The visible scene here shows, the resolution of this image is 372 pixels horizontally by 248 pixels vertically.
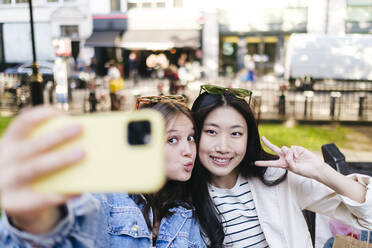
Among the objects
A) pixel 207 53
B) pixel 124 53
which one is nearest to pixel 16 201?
pixel 207 53

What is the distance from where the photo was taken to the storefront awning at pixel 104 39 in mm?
20906

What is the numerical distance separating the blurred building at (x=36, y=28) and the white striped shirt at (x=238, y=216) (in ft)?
5.28

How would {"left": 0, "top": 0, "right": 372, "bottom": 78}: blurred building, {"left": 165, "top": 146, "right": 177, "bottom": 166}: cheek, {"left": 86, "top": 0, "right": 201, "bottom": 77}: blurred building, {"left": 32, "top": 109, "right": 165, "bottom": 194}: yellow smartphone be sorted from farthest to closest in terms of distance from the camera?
{"left": 86, "top": 0, "right": 201, "bottom": 77}: blurred building → {"left": 0, "top": 0, "right": 372, "bottom": 78}: blurred building → {"left": 165, "top": 146, "right": 177, "bottom": 166}: cheek → {"left": 32, "top": 109, "right": 165, "bottom": 194}: yellow smartphone

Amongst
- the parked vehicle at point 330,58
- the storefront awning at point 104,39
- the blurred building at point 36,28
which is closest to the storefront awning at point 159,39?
the storefront awning at point 104,39

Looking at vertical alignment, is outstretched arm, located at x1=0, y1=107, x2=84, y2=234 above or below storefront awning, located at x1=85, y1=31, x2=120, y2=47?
below

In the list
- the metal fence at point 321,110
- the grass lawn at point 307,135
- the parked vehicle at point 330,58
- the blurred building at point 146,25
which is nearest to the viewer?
the grass lawn at point 307,135

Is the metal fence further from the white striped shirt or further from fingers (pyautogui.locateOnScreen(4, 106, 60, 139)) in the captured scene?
fingers (pyautogui.locateOnScreen(4, 106, 60, 139))

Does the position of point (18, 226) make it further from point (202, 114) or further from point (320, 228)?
point (320, 228)

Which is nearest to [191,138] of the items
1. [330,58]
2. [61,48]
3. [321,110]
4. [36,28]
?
[36,28]

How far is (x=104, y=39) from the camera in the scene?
2125cm

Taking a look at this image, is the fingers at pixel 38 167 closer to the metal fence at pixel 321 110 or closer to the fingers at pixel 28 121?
the fingers at pixel 28 121

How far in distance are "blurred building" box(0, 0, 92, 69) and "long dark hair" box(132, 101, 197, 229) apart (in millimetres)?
1153

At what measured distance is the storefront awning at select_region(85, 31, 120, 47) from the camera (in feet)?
68.6

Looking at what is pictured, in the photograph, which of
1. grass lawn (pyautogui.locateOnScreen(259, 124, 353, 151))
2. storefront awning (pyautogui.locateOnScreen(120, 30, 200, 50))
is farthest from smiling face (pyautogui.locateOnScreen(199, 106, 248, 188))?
storefront awning (pyautogui.locateOnScreen(120, 30, 200, 50))
